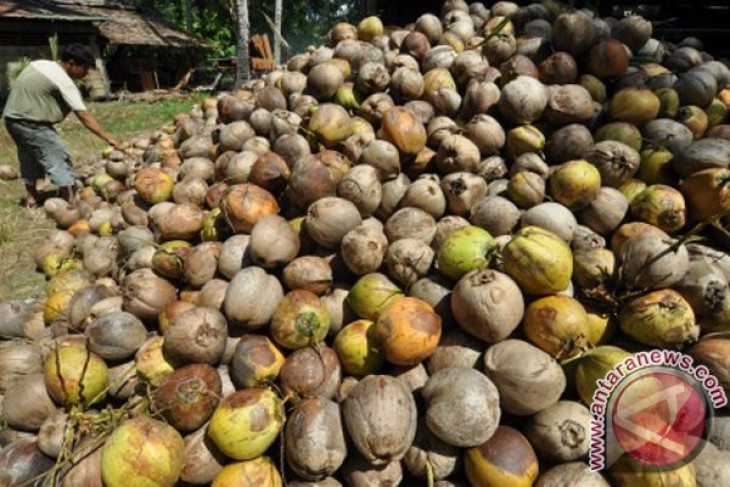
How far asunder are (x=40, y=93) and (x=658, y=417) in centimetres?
915

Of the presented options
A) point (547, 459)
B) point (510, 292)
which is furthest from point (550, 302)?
point (547, 459)

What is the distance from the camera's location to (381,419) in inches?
99.1

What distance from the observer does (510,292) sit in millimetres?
2869

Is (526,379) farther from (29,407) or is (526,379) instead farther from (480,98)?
(29,407)

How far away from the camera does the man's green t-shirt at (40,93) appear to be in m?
7.25

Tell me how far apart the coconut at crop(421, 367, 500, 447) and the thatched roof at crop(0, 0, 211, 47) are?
22792mm

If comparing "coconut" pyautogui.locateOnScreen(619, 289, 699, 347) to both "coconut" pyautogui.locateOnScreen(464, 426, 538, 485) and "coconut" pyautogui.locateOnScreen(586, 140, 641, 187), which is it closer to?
"coconut" pyautogui.locateOnScreen(464, 426, 538, 485)

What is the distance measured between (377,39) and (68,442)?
18.4 ft

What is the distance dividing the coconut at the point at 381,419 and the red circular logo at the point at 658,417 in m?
1.18

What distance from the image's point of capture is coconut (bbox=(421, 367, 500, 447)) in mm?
2539

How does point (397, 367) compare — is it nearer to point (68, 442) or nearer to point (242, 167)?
point (68, 442)

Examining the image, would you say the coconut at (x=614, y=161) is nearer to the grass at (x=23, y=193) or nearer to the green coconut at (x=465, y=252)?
the green coconut at (x=465, y=252)

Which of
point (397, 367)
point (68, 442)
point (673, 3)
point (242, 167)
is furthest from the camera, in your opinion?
point (673, 3)

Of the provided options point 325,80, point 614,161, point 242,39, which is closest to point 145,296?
point 325,80
